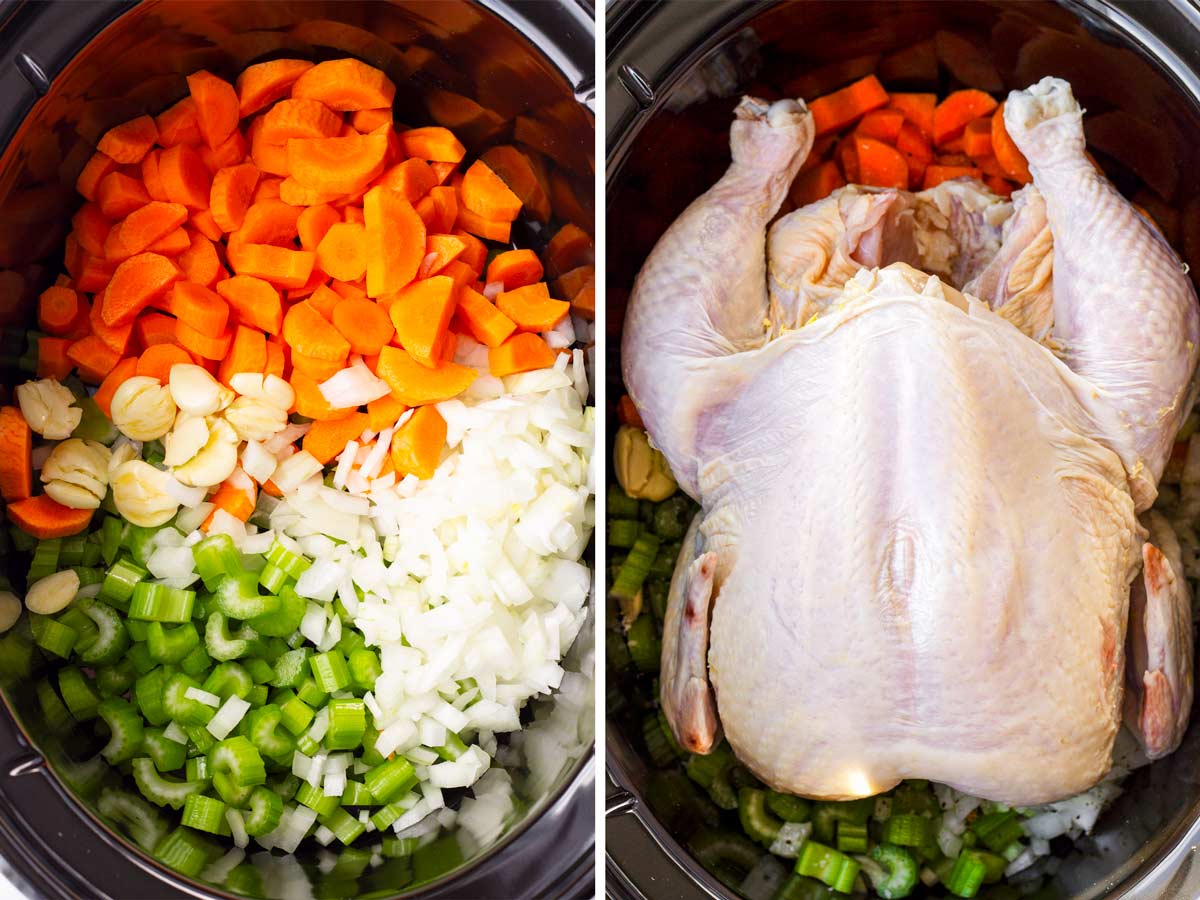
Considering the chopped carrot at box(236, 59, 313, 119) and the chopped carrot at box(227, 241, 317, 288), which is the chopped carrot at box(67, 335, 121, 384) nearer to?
the chopped carrot at box(227, 241, 317, 288)

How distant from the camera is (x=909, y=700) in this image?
3.91ft

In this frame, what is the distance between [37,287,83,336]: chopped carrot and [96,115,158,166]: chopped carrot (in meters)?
0.20

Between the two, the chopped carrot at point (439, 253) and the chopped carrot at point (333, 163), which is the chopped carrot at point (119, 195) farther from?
the chopped carrot at point (439, 253)

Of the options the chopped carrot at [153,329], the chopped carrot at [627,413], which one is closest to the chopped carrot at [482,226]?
the chopped carrot at [627,413]

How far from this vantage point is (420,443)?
4.94 feet

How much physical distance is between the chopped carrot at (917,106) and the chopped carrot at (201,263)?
40.3 inches

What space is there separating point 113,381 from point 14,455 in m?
0.16

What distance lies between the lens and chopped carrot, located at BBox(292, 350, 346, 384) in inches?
59.3

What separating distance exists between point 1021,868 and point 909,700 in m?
0.45

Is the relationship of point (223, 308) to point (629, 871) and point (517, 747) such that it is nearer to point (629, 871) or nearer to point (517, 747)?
point (517, 747)

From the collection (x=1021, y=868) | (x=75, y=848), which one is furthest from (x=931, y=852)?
(x=75, y=848)

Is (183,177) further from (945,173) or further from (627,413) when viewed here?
(945,173)

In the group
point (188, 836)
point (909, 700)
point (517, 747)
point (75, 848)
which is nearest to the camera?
point (909, 700)

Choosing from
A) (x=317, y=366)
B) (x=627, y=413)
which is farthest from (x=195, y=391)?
(x=627, y=413)
